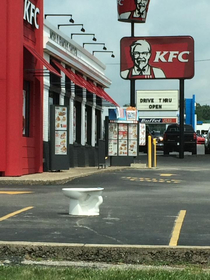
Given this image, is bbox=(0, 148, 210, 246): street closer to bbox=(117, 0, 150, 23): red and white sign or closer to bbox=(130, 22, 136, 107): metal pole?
bbox=(130, 22, 136, 107): metal pole

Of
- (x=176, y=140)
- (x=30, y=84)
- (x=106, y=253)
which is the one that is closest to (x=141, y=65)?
(x=176, y=140)

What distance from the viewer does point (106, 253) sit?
776 centimetres

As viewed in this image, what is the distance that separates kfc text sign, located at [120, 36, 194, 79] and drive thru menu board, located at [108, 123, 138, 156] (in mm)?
10273

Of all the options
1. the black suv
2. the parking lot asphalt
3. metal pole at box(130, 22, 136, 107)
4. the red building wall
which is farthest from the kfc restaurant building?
the black suv

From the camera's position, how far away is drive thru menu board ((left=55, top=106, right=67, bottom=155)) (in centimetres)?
2348

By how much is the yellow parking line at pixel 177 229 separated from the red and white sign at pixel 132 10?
28992 millimetres

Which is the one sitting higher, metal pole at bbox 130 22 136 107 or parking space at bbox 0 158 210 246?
metal pole at bbox 130 22 136 107

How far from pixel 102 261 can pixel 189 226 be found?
257 cm

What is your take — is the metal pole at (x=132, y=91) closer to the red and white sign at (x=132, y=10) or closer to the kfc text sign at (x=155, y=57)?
the kfc text sign at (x=155, y=57)

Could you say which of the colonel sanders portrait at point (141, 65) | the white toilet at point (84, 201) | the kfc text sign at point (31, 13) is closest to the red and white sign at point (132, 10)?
the colonel sanders portrait at point (141, 65)

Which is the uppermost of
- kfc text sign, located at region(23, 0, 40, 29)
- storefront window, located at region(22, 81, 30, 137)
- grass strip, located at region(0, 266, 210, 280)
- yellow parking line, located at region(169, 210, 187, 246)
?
kfc text sign, located at region(23, 0, 40, 29)

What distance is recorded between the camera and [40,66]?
2320cm

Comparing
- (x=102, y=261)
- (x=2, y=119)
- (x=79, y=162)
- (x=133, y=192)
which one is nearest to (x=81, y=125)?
(x=79, y=162)

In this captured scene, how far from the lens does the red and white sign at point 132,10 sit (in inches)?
1571
